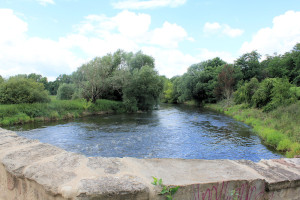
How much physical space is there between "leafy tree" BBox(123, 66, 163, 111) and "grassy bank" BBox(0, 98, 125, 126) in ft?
11.2

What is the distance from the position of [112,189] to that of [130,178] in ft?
0.84

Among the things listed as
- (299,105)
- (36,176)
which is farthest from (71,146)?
(299,105)

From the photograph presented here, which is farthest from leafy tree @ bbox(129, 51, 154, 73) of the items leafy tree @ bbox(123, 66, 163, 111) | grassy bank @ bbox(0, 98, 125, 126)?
grassy bank @ bbox(0, 98, 125, 126)

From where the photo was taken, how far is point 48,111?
2212 centimetres

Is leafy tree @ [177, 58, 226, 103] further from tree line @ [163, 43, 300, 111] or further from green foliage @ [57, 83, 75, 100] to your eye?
green foliage @ [57, 83, 75, 100]

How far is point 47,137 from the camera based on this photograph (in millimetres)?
13727

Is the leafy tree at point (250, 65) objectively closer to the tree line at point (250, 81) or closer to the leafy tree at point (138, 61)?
the tree line at point (250, 81)

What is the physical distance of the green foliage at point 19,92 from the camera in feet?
68.7

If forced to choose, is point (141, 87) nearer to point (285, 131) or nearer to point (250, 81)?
point (250, 81)

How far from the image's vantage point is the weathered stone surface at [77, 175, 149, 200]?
172 cm

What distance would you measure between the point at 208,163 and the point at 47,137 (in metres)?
13.7

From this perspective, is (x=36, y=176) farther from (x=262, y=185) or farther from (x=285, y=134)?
(x=285, y=134)

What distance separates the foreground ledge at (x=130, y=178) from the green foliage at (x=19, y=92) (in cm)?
2212

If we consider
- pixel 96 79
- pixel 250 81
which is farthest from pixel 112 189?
pixel 250 81
